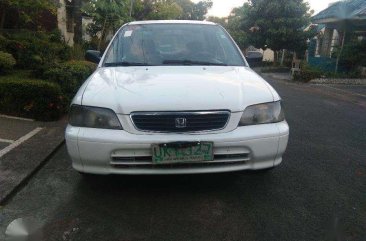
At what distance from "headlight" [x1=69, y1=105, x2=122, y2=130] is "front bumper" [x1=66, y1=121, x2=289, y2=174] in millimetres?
48

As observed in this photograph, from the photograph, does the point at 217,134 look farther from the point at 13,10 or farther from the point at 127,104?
the point at 13,10

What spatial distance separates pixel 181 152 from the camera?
302 centimetres

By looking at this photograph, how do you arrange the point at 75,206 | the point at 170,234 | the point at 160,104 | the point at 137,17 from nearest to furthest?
the point at 170,234 → the point at 160,104 → the point at 75,206 → the point at 137,17

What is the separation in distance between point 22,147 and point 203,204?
2542 mm

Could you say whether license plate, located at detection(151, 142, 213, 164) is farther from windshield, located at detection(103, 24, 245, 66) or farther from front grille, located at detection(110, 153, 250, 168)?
windshield, located at detection(103, 24, 245, 66)

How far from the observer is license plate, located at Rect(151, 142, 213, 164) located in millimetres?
2994

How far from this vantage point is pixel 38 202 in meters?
3.37

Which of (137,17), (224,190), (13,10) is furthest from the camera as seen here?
(137,17)

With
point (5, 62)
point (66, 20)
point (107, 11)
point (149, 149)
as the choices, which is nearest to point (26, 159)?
point (149, 149)

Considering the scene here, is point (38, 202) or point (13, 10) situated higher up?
point (13, 10)

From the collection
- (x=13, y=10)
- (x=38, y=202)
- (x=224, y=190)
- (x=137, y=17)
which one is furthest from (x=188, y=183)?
(x=137, y=17)

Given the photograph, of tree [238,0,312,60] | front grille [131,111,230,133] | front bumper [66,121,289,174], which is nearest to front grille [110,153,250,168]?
front bumper [66,121,289,174]

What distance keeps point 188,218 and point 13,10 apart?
11141 mm

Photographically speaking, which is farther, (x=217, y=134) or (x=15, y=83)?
(x=15, y=83)
